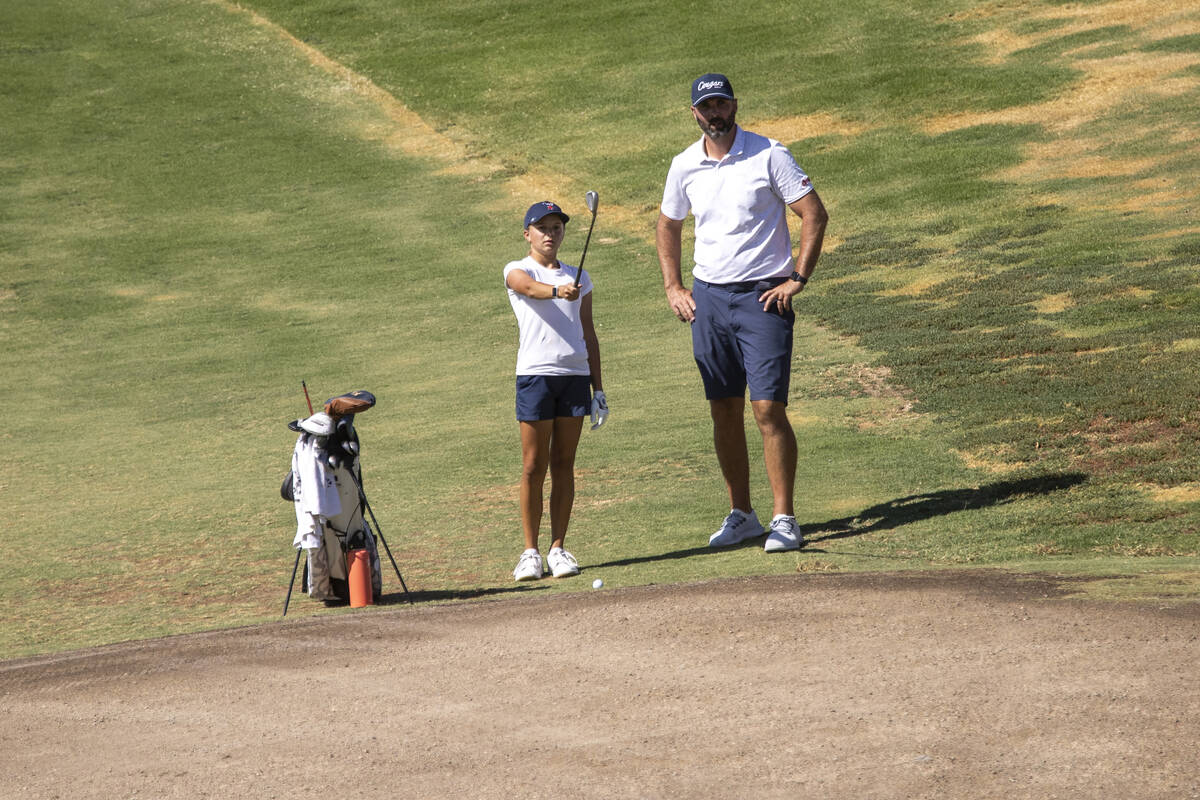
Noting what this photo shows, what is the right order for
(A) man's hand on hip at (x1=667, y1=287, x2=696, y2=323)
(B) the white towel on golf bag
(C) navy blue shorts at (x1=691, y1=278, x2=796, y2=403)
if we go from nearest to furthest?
(B) the white towel on golf bag, (C) navy blue shorts at (x1=691, y1=278, x2=796, y2=403), (A) man's hand on hip at (x1=667, y1=287, x2=696, y2=323)

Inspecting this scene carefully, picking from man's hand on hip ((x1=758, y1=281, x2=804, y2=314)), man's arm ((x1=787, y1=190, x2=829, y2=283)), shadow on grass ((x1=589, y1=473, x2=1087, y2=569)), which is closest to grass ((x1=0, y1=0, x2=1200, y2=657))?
shadow on grass ((x1=589, y1=473, x2=1087, y2=569))

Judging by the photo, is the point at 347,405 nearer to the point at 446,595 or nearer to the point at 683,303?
the point at 446,595

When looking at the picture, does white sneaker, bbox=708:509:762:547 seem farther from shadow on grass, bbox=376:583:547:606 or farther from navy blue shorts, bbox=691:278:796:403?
shadow on grass, bbox=376:583:547:606

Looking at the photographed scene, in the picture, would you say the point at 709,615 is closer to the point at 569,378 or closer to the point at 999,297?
the point at 569,378

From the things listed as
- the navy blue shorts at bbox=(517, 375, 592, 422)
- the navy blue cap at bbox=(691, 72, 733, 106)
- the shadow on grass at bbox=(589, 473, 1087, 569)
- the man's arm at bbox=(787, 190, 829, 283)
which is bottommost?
the shadow on grass at bbox=(589, 473, 1087, 569)

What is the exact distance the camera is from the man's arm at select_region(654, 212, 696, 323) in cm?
860

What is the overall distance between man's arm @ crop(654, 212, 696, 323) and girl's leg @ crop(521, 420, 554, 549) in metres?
0.99

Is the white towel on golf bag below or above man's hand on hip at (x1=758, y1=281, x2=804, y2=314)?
below

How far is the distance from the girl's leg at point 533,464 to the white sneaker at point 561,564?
119mm

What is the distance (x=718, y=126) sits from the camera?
8492 millimetres

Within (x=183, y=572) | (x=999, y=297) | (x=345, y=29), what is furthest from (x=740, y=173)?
(x=345, y=29)

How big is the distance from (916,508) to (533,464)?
2.61m

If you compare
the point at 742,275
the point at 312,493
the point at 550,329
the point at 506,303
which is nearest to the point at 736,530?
the point at 742,275

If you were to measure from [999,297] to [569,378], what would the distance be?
8.38 m
